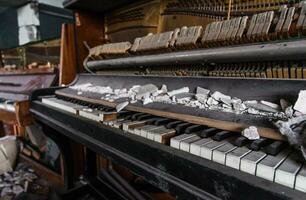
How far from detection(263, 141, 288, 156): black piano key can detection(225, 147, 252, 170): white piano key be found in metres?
0.04

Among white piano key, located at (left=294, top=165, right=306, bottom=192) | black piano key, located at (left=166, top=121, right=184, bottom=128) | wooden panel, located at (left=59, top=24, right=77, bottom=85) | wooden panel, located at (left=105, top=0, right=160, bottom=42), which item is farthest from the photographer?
wooden panel, located at (left=59, top=24, right=77, bottom=85)

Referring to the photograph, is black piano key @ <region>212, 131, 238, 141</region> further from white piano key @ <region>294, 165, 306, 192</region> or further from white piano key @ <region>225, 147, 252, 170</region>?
white piano key @ <region>294, 165, 306, 192</region>

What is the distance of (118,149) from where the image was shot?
81 centimetres

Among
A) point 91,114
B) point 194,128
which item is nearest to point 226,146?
point 194,128

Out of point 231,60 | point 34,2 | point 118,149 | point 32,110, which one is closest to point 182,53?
point 231,60

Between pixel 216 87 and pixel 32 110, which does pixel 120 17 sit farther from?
pixel 216 87

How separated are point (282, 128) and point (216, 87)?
40 centimetres

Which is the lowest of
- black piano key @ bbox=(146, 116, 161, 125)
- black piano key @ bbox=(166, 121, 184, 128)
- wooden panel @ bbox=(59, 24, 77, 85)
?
black piano key @ bbox=(146, 116, 161, 125)

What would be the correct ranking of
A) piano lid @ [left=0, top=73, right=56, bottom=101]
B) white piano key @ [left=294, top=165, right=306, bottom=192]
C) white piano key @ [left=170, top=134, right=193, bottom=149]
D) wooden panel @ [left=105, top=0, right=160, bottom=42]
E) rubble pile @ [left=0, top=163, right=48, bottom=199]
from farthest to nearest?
piano lid @ [left=0, top=73, right=56, bottom=101] → rubble pile @ [left=0, top=163, right=48, bottom=199] → wooden panel @ [left=105, top=0, right=160, bottom=42] → white piano key @ [left=170, top=134, right=193, bottom=149] → white piano key @ [left=294, top=165, right=306, bottom=192]

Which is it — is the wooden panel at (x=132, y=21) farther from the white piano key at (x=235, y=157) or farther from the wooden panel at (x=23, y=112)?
the white piano key at (x=235, y=157)

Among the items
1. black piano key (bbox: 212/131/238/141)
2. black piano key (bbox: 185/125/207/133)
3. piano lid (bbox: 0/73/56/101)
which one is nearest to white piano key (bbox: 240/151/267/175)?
black piano key (bbox: 212/131/238/141)

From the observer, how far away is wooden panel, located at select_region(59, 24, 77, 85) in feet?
6.37

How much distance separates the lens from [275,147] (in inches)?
19.8

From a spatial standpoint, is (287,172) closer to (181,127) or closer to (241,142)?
(241,142)
